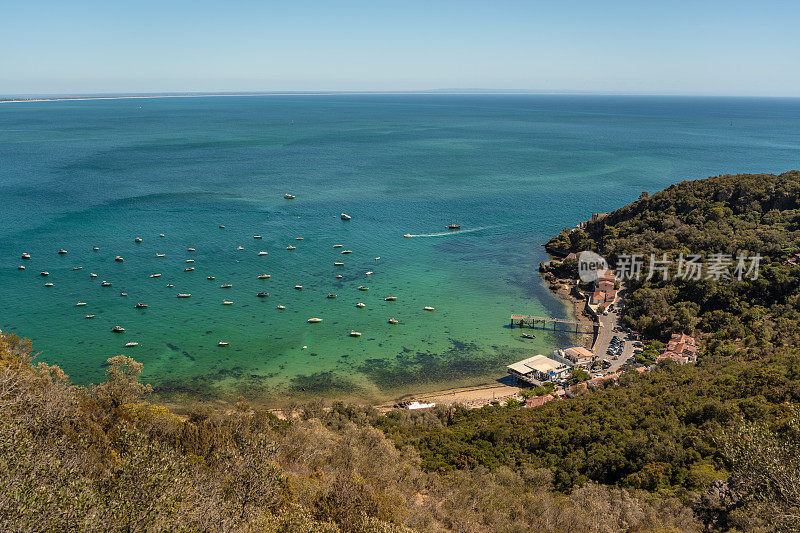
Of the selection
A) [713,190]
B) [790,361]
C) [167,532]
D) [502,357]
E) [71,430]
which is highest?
[713,190]

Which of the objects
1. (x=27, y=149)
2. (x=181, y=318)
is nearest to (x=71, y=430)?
(x=181, y=318)

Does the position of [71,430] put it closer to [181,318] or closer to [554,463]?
[554,463]

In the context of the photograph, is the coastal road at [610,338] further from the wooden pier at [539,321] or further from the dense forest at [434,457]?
the dense forest at [434,457]

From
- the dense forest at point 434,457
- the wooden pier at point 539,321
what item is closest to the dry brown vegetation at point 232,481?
the dense forest at point 434,457

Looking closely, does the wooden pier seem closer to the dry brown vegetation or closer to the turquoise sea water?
the turquoise sea water

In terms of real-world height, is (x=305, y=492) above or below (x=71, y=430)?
below

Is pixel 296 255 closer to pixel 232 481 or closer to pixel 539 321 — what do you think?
pixel 539 321
